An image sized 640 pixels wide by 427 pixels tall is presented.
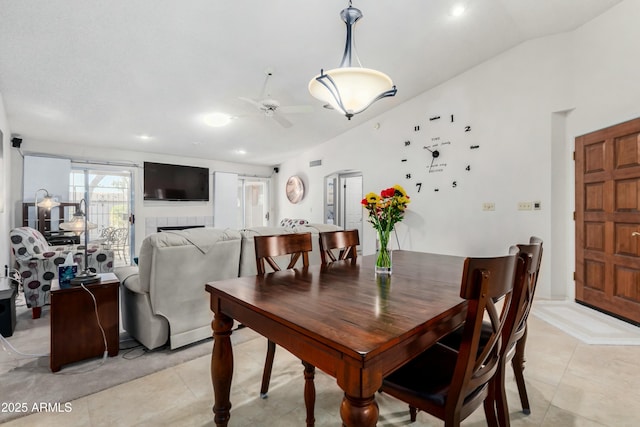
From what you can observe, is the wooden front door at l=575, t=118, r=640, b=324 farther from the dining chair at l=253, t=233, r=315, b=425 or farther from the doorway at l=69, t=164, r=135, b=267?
the doorway at l=69, t=164, r=135, b=267

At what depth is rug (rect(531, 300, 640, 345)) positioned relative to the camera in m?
2.65

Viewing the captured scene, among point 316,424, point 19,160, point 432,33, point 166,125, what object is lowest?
point 316,424

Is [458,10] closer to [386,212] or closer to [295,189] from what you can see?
[386,212]

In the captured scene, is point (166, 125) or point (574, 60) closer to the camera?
point (574, 60)

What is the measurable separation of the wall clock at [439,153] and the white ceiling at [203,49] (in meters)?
0.68

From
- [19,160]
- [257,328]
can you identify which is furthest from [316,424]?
[19,160]

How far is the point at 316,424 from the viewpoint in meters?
1.57

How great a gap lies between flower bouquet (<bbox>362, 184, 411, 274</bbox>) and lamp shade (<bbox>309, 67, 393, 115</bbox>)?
85 centimetres

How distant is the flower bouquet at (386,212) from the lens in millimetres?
1702

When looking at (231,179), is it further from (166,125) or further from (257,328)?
(257,328)

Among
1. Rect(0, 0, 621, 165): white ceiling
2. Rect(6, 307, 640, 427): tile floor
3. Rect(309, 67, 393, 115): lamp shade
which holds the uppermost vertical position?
Rect(0, 0, 621, 165): white ceiling

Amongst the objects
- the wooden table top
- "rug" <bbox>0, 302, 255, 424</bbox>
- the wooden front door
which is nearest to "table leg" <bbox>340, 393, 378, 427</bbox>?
the wooden table top

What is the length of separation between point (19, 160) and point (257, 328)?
20.2ft

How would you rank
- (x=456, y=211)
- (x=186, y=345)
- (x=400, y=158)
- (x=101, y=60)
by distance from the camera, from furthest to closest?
(x=400, y=158) → (x=456, y=211) → (x=101, y=60) → (x=186, y=345)
